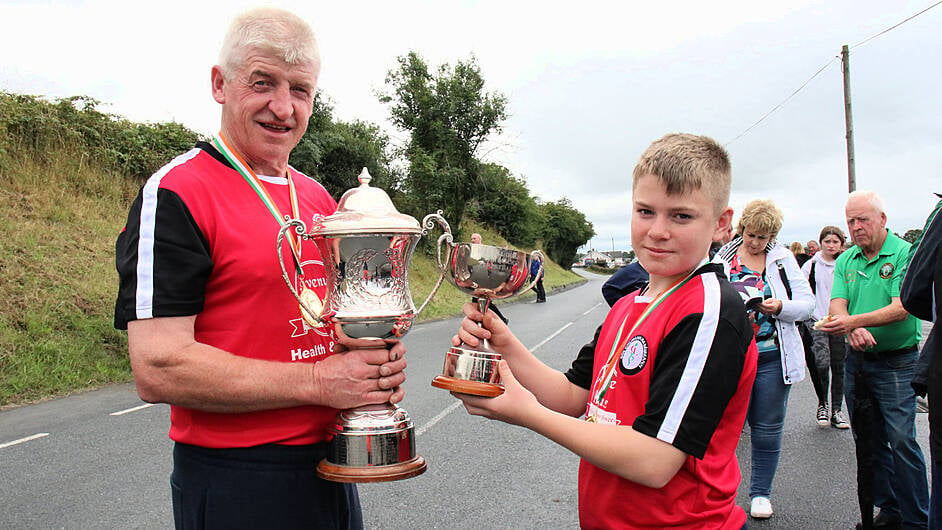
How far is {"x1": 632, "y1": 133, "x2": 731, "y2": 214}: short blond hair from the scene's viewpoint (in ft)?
5.91

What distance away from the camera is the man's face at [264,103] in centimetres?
180

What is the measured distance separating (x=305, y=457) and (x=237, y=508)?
21cm

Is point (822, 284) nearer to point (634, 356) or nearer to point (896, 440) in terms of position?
point (896, 440)

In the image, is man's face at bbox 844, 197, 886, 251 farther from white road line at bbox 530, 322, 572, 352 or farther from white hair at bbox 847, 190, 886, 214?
white road line at bbox 530, 322, 572, 352

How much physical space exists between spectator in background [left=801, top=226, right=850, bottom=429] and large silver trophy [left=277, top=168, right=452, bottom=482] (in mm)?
6017

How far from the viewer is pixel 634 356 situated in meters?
1.89

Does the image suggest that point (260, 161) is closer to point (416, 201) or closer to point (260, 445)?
point (260, 445)

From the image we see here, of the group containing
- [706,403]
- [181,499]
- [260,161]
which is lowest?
[181,499]

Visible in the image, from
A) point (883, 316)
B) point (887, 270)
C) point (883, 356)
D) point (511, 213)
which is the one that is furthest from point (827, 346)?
point (511, 213)

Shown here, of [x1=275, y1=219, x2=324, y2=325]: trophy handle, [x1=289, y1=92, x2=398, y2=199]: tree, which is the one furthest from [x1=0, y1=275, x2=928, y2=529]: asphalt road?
[x1=289, y1=92, x2=398, y2=199]: tree

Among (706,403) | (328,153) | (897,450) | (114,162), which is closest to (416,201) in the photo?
(328,153)

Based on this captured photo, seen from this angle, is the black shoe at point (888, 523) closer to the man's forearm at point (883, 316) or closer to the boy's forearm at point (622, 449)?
the man's forearm at point (883, 316)

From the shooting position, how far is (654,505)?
180 centimetres

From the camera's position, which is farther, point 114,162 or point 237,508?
point 114,162
